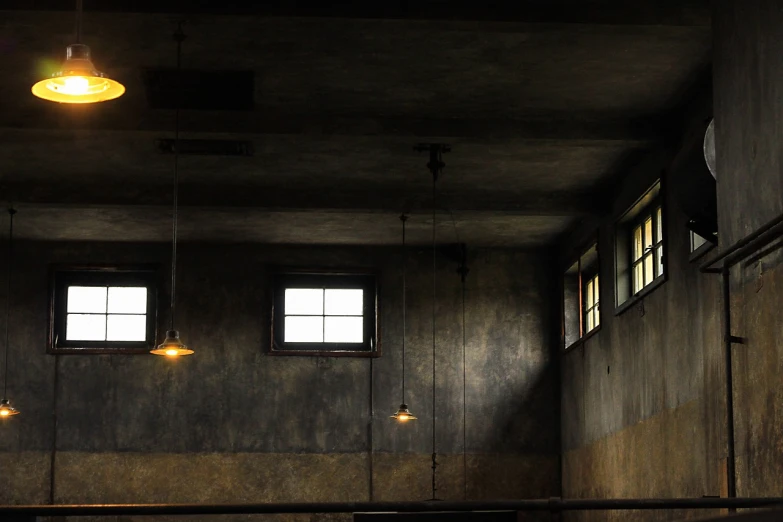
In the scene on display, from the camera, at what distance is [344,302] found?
15773 millimetres

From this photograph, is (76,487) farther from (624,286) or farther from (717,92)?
(717,92)

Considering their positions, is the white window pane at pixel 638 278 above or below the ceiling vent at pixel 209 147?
below

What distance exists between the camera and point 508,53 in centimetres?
874

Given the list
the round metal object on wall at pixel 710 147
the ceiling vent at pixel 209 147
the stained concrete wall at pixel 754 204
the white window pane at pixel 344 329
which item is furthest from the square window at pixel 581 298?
the stained concrete wall at pixel 754 204

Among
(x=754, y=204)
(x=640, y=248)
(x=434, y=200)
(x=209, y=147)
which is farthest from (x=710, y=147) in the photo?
(x=434, y=200)

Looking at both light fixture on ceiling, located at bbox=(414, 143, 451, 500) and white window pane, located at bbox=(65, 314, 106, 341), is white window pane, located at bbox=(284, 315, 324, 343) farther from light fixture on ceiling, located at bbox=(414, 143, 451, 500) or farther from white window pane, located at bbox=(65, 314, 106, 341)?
white window pane, located at bbox=(65, 314, 106, 341)

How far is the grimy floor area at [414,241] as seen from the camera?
7688mm

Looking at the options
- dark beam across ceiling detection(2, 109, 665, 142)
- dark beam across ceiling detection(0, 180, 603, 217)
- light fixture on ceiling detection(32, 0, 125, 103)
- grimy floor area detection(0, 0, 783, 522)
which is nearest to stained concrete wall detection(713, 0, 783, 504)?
grimy floor area detection(0, 0, 783, 522)

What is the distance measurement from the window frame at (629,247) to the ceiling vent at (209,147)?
3.82m

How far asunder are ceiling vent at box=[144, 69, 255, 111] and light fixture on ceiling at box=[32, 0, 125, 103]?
4.08m

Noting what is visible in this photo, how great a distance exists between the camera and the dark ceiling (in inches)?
315

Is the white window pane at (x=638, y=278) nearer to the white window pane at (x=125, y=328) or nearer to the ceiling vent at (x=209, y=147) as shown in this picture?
the ceiling vent at (x=209, y=147)

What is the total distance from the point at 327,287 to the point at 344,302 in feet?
0.97

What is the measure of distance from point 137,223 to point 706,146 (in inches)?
350
